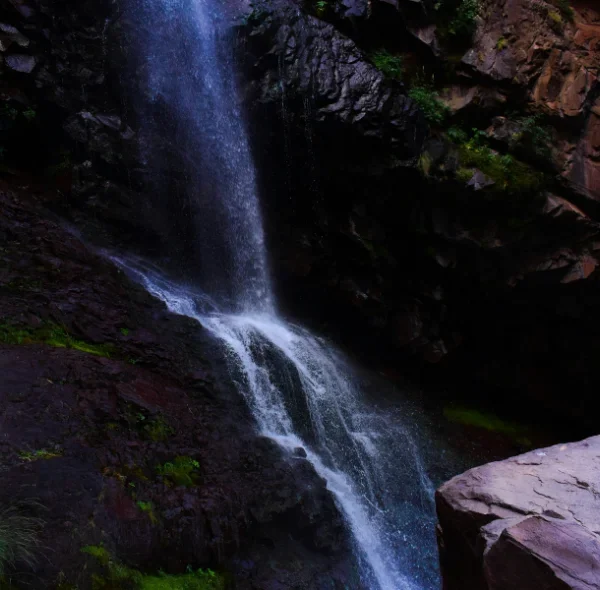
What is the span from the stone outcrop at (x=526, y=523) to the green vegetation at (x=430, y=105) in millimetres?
8650

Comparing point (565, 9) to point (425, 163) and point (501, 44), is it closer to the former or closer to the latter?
point (501, 44)

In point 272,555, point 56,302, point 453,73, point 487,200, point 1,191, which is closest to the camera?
point 272,555

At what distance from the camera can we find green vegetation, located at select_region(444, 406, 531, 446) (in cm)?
1253

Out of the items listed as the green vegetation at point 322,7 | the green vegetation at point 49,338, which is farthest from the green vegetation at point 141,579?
the green vegetation at point 322,7

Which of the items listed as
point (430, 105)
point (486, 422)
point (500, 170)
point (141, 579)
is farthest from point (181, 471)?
point (486, 422)

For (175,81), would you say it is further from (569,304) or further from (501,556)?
(501,556)

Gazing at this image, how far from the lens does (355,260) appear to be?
39.1 feet

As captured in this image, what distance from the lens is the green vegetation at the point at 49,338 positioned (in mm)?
6227

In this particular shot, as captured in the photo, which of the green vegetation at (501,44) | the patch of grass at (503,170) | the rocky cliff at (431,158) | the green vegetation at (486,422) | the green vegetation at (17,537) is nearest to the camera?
the green vegetation at (17,537)

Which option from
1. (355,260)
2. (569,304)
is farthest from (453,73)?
(569,304)

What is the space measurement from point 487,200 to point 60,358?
8.55m

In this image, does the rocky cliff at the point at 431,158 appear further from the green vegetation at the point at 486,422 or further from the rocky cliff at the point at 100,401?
the rocky cliff at the point at 100,401

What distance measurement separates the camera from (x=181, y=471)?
5941 mm

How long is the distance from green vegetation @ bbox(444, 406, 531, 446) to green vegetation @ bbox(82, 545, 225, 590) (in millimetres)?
8284
